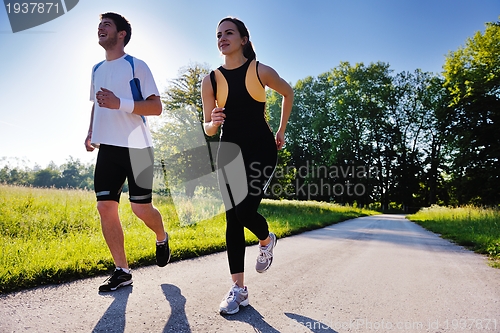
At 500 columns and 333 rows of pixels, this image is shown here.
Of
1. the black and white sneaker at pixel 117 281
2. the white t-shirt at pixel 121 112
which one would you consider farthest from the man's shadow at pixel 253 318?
the white t-shirt at pixel 121 112

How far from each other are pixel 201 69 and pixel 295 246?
17.9 m

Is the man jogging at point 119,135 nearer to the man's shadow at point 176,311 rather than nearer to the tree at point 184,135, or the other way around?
the man's shadow at point 176,311

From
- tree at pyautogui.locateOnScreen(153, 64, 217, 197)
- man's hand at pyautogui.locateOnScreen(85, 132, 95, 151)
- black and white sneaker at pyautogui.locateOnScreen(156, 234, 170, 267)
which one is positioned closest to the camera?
man's hand at pyautogui.locateOnScreen(85, 132, 95, 151)

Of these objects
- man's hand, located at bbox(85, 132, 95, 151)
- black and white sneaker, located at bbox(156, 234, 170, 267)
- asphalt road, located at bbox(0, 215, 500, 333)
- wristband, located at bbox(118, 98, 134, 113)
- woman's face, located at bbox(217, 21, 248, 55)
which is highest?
woman's face, located at bbox(217, 21, 248, 55)

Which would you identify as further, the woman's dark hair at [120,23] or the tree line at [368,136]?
the tree line at [368,136]

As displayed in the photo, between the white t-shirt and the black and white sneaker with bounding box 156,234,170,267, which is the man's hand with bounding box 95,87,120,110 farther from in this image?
the black and white sneaker with bounding box 156,234,170,267

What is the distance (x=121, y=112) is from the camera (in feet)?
10.5

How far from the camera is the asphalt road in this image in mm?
2258

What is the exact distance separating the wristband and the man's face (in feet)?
2.30

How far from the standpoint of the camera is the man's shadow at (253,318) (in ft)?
7.28

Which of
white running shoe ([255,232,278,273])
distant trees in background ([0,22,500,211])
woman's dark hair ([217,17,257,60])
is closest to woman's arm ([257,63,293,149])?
woman's dark hair ([217,17,257,60])

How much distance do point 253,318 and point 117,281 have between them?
1317mm

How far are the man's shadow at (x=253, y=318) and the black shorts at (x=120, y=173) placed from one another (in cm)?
140

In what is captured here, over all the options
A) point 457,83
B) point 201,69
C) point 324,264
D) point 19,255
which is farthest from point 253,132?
point 457,83
